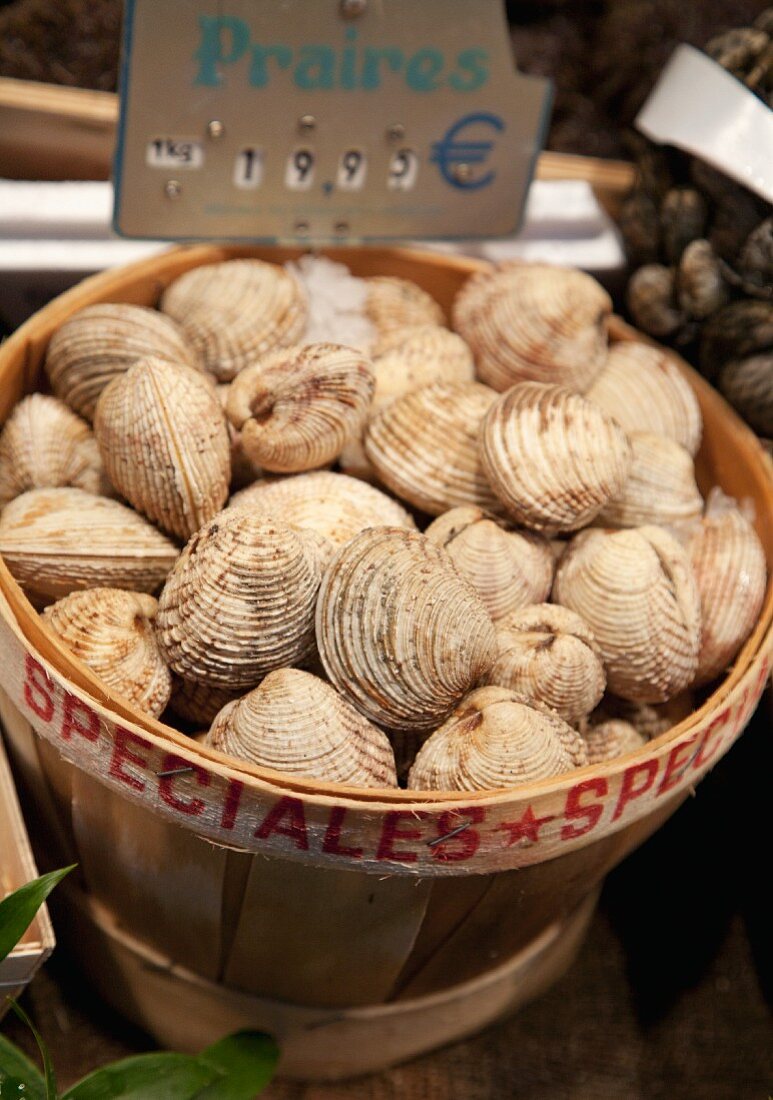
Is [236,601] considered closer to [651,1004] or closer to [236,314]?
[236,314]

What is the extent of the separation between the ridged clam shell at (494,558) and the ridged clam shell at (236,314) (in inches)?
12.9

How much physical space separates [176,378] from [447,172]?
525 mm

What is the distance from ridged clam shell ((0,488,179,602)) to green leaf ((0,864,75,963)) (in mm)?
307

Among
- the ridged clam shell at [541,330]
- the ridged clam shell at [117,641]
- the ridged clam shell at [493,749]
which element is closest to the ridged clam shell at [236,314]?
the ridged clam shell at [541,330]

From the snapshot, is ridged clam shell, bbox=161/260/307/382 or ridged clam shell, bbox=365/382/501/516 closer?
ridged clam shell, bbox=365/382/501/516

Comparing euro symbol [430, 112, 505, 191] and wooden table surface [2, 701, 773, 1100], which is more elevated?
euro symbol [430, 112, 505, 191]

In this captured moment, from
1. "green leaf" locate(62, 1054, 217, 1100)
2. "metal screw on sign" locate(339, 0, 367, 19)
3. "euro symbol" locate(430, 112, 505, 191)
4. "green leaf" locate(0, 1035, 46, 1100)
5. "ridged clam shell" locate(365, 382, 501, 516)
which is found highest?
"metal screw on sign" locate(339, 0, 367, 19)

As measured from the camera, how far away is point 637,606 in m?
1.08

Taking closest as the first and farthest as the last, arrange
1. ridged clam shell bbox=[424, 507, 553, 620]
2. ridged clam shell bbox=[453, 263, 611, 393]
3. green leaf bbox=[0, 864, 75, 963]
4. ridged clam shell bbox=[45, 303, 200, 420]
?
green leaf bbox=[0, 864, 75, 963] → ridged clam shell bbox=[424, 507, 553, 620] → ridged clam shell bbox=[45, 303, 200, 420] → ridged clam shell bbox=[453, 263, 611, 393]

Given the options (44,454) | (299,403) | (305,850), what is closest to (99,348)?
(44,454)

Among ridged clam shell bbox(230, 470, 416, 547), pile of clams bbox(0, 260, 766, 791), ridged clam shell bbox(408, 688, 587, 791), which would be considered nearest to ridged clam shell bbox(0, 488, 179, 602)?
pile of clams bbox(0, 260, 766, 791)

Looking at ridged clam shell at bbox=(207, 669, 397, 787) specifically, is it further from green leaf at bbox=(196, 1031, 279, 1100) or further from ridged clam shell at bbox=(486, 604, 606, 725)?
green leaf at bbox=(196, 1031, 279, 1100)

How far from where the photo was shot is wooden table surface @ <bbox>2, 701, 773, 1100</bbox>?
1312 millimetres

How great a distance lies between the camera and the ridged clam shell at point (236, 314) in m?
1.26
